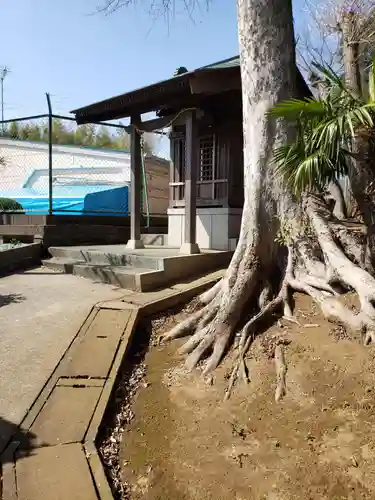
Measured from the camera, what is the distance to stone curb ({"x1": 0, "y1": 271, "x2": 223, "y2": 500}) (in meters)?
2.67

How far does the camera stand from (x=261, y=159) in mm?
5090

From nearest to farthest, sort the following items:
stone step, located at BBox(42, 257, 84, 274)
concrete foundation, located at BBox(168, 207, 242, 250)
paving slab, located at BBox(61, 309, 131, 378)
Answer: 1. paving slab, located at BBox(61, 309, 131, 378)
2. stone step, located at BBox(42, 257, 84, 274)
3. concrete foundation, located at BBox(168, 207, 242, 250)

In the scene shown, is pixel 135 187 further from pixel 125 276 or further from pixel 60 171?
pixel 60 171

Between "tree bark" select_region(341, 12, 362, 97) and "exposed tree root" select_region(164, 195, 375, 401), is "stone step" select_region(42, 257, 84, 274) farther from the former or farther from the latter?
"tree bark" select_region(341, 12, 362, 97)

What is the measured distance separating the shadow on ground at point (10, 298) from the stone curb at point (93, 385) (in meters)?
1.38

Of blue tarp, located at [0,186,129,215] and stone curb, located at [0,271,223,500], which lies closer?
stone curb, located at [0,271,223,500]

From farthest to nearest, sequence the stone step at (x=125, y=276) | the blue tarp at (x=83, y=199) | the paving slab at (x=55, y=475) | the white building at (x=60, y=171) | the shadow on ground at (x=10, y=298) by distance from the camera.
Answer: the white building at (x=60, y=171) → the blue tarp at (x=83, y=199) → the stone step at (x=125, y=276) → the shadow on ground at (x=10, y=298) → the paving slab at (x=55, y=475)

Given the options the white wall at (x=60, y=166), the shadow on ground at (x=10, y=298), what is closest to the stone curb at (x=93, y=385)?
the shadow on ground at (x=10, y=298)

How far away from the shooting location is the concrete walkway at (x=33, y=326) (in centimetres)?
358

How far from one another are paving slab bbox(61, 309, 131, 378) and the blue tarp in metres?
6.14

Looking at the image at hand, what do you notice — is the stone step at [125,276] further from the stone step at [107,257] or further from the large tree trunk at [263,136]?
the large tree trunk at [263,136]

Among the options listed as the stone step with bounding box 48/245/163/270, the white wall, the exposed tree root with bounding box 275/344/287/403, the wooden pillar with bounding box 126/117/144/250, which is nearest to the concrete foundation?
the wooden pillar with bounding box 126/117/144/250

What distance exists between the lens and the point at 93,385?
12.6 ft

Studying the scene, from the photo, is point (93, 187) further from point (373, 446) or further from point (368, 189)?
point (373, 446)
